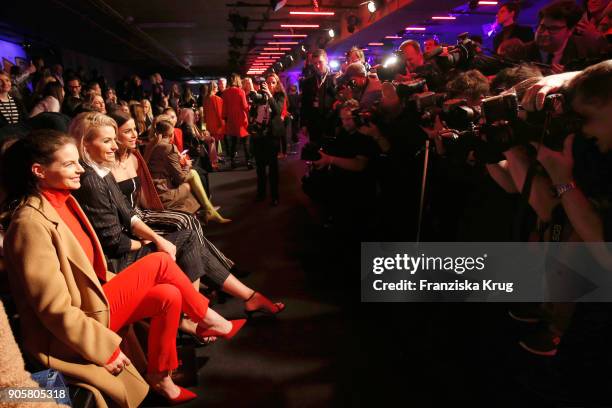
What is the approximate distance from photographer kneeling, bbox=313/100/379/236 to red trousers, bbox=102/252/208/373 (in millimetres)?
1501

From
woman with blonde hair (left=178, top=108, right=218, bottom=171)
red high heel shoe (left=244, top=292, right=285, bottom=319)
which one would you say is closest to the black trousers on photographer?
woman with blonde hair (left=178, top=108, right=218, bottom=171)

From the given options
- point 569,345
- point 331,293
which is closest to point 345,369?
point 331,293

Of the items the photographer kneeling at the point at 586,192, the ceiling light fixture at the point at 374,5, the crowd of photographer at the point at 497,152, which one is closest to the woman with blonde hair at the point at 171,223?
the crowd of photographer at the point at 497,152

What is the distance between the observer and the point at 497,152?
66.3 inches

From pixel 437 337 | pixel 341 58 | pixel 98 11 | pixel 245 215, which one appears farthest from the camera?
pixel 341 58

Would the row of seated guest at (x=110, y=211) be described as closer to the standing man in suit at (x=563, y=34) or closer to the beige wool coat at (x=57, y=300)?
the beige wool coat at (x=57, y=300)

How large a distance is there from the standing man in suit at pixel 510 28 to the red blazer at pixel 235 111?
430cm

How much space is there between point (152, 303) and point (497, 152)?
1.57 m

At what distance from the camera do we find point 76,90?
5.02 m

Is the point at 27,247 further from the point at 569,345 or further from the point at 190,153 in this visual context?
the point at 190,153

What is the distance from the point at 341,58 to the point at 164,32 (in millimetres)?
5106

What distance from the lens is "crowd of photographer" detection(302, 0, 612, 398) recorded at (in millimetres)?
1299

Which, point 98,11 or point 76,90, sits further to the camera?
point 98,11

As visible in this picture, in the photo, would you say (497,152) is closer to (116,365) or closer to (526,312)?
(526,312)
